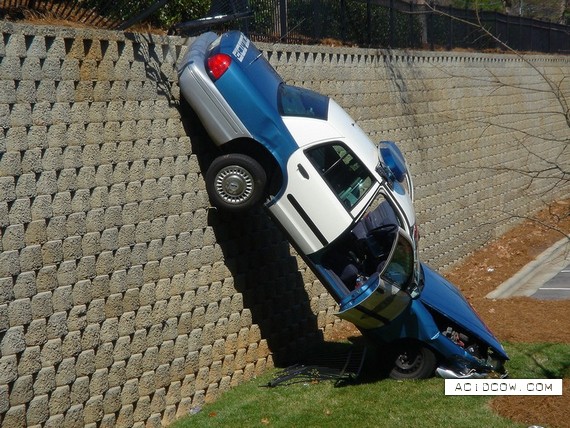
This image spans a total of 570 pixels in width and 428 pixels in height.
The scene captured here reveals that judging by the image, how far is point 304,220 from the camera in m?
10.6

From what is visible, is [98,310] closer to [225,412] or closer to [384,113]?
[225,412]

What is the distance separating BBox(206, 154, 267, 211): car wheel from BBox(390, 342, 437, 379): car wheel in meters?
2.43

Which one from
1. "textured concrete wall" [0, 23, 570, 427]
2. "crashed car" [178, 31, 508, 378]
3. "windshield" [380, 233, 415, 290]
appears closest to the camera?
"textured concrete wall" [0, 23, 570, 427]

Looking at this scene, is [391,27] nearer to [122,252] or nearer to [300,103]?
[300,103]

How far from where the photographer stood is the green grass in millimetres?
9469

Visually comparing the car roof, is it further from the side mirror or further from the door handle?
the side mirror

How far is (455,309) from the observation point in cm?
1125

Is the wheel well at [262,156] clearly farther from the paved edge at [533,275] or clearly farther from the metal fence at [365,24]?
the paved edge at [533,275]

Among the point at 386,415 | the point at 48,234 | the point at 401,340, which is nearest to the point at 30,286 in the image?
the point at 48,234

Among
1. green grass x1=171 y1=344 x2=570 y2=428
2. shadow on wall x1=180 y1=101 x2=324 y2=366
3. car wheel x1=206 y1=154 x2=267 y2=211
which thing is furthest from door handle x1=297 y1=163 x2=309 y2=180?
green grass x1=171 y1=344 x2=570 y2=428

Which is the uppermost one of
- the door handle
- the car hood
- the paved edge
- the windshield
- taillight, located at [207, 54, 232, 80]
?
taillight, located at [207, 54, 232, 80]

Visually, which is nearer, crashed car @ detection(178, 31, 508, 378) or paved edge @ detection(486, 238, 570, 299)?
crashed car @ detection(178, 31, 508, 378)

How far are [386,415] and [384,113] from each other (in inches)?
291

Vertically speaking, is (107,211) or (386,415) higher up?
(107,211)
